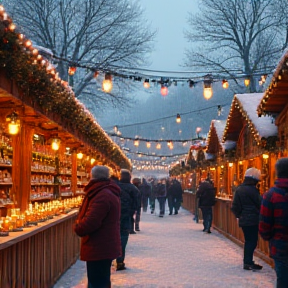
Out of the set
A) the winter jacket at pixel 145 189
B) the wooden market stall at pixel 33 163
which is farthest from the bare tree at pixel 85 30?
the wooden market stall at pixel 33 163

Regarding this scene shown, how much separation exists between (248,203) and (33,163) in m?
5.06

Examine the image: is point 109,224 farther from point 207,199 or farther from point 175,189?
point 175,189

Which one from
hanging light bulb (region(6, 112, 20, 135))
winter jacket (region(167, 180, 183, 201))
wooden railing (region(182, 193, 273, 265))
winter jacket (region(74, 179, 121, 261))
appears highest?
hanging light bulb (region(6, 112, 20, 135))

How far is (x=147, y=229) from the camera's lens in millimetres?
18875

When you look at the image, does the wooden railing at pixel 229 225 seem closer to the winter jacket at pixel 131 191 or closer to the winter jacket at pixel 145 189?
the winter jacket at pixel 131 191

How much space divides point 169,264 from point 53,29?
62.4 ft

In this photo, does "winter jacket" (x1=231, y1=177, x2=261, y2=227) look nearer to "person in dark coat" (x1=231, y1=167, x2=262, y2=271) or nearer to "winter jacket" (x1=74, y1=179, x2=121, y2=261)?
"person in dark coat" (x1=231, y1=167, x2=262, y2=271)

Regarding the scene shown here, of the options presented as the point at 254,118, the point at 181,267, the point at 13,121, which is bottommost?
the point at 181,267

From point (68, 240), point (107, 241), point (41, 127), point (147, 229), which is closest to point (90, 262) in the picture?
point (107, 241)

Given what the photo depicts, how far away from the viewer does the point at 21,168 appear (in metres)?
11.1

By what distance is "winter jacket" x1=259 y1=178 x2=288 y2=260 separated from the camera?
5.77 metres

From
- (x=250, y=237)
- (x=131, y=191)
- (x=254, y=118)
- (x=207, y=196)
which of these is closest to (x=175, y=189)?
(x=207, y=196)

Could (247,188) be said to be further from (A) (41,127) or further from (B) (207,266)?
(A) (41,127)

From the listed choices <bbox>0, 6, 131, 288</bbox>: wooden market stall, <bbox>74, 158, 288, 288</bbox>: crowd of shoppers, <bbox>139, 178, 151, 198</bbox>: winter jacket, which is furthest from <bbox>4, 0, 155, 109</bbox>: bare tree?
<bbox>74, 158, 288, 288</bbox>: crowd of shoppers
